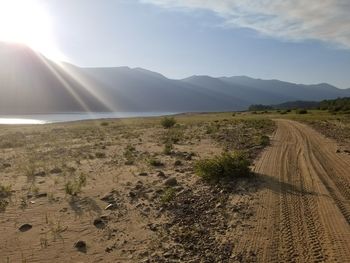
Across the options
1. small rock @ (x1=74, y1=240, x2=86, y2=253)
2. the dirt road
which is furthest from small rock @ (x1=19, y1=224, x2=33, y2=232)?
the dirt road

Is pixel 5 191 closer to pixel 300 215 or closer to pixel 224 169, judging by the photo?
pixel 224 169

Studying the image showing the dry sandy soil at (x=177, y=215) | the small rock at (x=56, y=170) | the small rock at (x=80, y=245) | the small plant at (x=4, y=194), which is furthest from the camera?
the small rock at (x=56, y=170)

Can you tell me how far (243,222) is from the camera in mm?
9344

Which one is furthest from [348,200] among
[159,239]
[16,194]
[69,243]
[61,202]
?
[16,194]

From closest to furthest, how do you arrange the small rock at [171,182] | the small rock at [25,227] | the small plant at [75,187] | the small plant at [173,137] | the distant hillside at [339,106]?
the small rock at [25,227], the small plant at [75,187], the small rock at [171,182], the small plant at [173,137], the distant hillside at [339,106]

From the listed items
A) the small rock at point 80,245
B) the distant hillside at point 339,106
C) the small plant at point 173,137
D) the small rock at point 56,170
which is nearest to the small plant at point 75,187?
the small rock at point 56,170

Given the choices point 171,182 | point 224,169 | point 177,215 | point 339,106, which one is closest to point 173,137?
point 224,169

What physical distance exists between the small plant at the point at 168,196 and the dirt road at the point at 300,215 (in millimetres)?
2521

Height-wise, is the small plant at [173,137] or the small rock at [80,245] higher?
the small plant at [173,137]

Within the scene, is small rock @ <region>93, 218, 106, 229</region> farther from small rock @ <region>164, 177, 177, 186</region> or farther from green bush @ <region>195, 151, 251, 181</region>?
green bush @ <region>195, 151, 251, 181</region>

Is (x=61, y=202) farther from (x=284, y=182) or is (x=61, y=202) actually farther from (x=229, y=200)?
(x=284, y=182)

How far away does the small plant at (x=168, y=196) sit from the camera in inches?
451

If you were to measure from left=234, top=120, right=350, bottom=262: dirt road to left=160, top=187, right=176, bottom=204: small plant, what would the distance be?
2521 mm

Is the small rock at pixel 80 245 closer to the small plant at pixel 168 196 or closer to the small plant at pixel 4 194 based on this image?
the small plant at pixel 168 196
